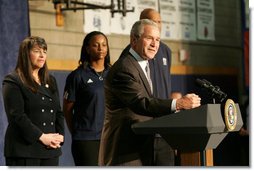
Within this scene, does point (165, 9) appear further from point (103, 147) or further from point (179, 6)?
point (103, 147)

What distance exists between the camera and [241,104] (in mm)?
3617

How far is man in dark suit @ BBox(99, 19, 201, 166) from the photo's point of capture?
232 centimetres

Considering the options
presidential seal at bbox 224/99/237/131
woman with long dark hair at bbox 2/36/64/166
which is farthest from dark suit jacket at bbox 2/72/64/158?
presidential seal at bbox 224/99/237/131

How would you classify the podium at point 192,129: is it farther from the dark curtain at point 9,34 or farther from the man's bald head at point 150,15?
the dark curtain at point 9,34

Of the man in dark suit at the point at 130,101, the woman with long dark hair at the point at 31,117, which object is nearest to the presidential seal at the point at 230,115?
the man in dark suit at the point at 130,101

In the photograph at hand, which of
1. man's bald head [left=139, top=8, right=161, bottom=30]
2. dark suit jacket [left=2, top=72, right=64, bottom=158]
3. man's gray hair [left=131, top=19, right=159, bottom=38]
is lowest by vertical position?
dark suit jacket [left=2, top=72, right=64, bottom=158]

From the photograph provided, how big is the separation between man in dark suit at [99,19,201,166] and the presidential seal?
0.97 feet

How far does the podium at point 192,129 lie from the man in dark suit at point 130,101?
13 centimetres

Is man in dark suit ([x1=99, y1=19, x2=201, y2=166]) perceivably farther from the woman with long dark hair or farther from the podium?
the woman with long dark hair

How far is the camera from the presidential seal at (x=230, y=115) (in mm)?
2139

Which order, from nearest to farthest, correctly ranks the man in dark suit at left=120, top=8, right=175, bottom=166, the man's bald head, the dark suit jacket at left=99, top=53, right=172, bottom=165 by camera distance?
the dark suit jacket at left=99, top=53, right=172, bottom=165
the man in dark suit at left=120, top=8, right=175, bottom=166
the man's bald head

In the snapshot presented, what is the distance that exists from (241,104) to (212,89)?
1481mm

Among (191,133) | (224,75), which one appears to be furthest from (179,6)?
(191,133)

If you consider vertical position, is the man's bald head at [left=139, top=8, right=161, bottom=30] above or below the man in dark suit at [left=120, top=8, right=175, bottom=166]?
above
